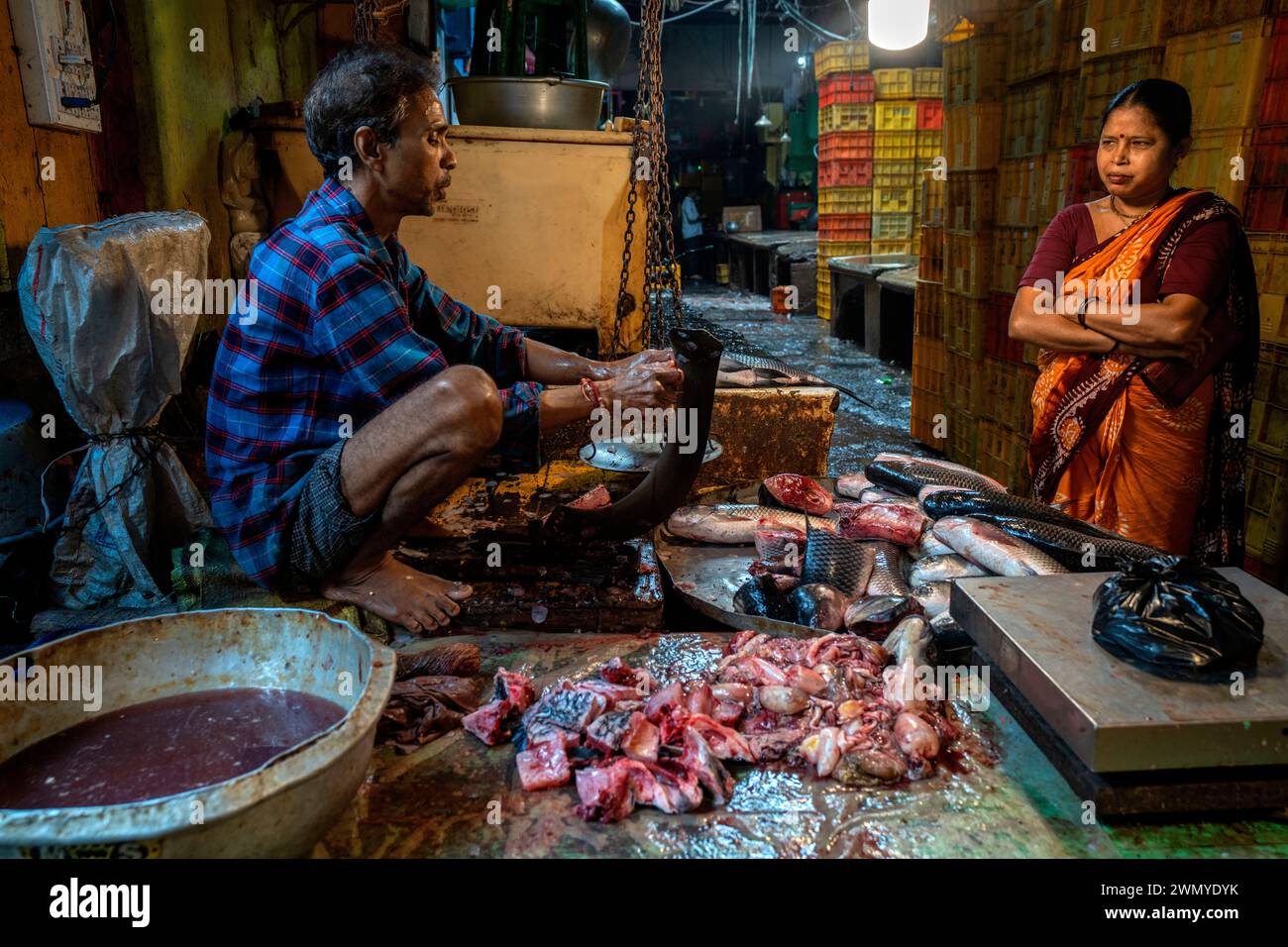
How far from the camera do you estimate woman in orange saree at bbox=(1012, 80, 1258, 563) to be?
12.0 ft

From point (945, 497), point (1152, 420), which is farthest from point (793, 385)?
point (1152, 420)

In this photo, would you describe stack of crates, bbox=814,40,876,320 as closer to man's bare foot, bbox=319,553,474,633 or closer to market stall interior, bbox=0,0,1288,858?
market stall interior, bbox=0,0,1288,858

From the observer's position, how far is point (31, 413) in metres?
3.48

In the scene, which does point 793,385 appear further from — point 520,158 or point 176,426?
point 176,426

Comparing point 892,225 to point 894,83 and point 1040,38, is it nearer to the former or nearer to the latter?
point 894,83

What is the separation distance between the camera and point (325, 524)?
305 cm

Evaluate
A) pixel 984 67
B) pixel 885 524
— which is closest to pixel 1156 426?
pixel 885 524

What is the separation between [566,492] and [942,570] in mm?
1807

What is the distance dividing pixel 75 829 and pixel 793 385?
177 inches

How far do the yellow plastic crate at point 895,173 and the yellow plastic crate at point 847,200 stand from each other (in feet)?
0.60

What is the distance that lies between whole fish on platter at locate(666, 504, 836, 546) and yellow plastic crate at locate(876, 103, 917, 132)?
1085cm

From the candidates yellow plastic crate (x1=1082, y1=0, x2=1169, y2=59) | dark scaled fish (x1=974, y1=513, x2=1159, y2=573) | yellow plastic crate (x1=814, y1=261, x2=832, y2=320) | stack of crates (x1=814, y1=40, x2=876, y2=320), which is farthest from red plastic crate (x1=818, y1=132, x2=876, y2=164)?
dark scaled fish (x1=974, y1=513, x2=1159, y2=573)

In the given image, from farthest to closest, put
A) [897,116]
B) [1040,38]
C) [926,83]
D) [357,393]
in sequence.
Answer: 1. [897,116]
2. [926,83]
3. [1040,38]
4. [357,393]
